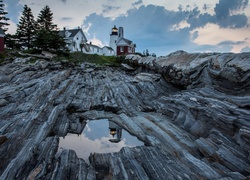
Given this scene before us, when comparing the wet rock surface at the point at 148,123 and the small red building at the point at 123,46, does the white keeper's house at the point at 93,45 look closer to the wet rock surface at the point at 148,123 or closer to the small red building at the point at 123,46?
the small red building at the point at 123,46

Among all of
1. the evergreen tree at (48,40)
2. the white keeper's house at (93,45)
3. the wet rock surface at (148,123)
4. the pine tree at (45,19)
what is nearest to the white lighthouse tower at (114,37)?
the white keeper's house at (93,45)

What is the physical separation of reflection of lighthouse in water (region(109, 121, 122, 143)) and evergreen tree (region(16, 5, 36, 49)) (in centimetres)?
5180

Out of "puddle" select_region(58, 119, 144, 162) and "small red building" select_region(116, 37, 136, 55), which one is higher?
"small red building" select_region(116, 37, 136, 55)

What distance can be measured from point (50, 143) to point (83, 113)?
632cm

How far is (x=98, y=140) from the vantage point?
41.9 ft

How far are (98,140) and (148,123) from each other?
3.48 meters

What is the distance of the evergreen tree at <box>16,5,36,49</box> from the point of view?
184ft

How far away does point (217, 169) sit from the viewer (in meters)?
7.30

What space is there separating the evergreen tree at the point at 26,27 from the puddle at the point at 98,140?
51.6m

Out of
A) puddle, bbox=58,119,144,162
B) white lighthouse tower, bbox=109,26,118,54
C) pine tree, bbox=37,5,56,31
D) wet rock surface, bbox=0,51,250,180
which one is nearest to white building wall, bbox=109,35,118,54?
white lighthouse tower, bbox=109,26,118,54

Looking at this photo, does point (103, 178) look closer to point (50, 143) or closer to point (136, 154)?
point (136, 154)

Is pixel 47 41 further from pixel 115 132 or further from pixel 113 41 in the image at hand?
pixel 113 41

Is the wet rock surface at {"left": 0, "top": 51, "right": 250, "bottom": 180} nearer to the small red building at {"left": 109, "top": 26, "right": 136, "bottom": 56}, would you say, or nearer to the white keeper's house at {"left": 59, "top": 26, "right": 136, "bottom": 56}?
the white keeper's house at {"left": 59, "top": 26, "right": 136, "bottom": 56}

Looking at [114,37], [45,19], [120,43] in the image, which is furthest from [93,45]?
[45,19]
